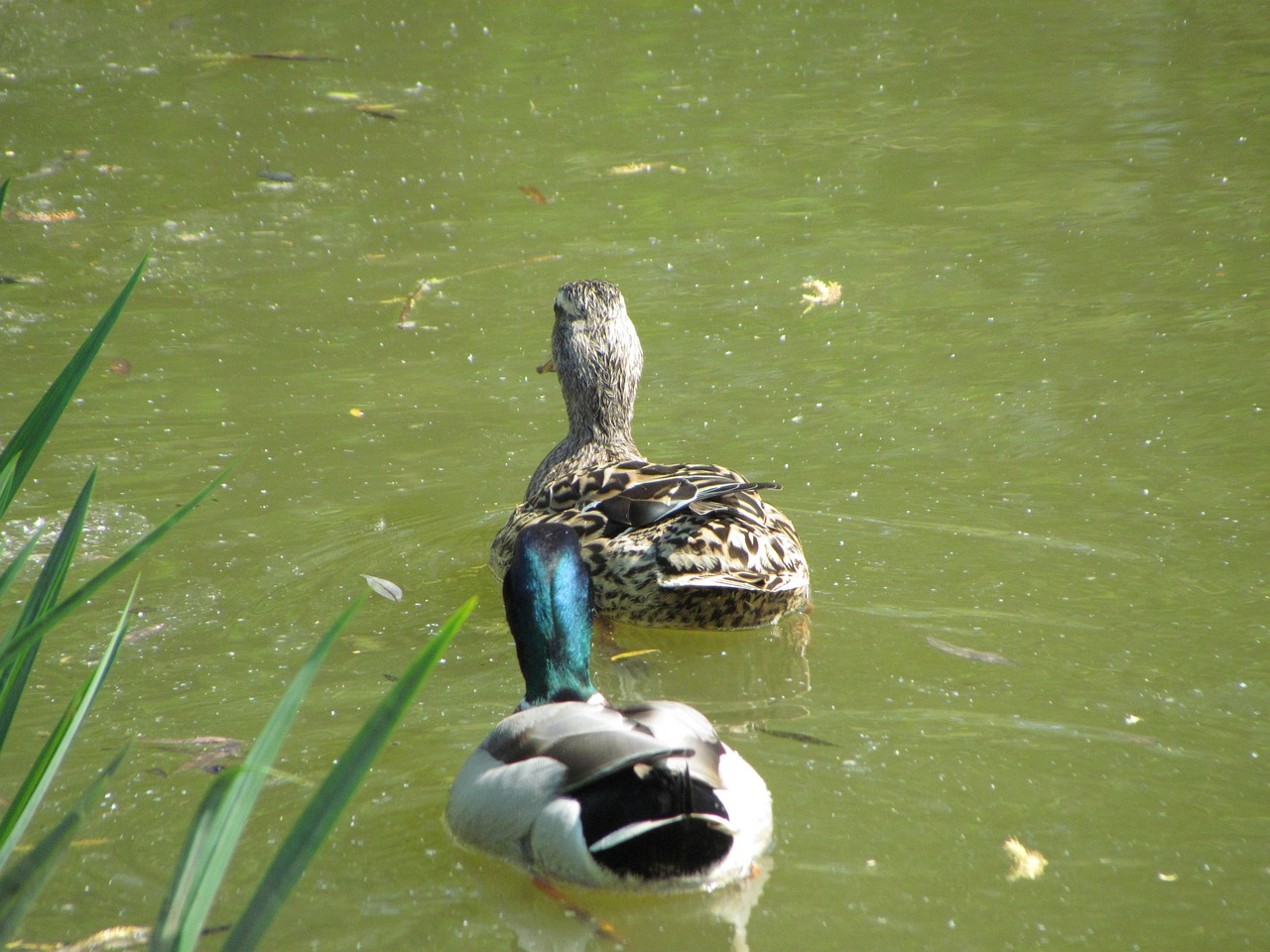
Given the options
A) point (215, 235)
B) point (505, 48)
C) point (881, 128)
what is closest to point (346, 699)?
point (215, 235)

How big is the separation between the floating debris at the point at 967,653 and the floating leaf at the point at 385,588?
6.18 ft

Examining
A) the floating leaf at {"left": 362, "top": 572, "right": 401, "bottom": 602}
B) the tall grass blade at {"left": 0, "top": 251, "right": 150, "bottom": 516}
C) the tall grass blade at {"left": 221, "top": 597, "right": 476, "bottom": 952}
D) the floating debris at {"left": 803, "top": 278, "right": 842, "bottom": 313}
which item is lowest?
the floating leaf at {"left": 362, "top": 572, "right": 401, "bottom": 602}

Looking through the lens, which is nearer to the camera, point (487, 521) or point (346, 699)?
point (346, 699)

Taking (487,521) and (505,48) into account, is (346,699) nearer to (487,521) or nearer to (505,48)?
(487,521)

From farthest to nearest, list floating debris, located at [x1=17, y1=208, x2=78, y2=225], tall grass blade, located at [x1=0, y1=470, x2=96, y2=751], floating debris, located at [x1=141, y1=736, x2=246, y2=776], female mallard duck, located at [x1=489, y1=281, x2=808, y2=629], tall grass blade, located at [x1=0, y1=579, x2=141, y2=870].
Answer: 1. floating debris, located at [x1=17, y1=208, x2=78, y2=225]
2. female mallard duck, located at [x1=489, y1=281, x2=808, y2=629]
3. floating debris, located at [x1=141, y1=736, x2=246, y2=776]
4. tall grass blade, located at [x1=0, y1=470, x2=96, y2=751]
5. tall grass blade, located at [x1=0, y1=579, x2=141, y2=870]

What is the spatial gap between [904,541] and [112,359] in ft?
13.8

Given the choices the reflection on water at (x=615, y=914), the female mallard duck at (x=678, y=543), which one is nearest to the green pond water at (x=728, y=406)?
the reflection on water at (x=615, y=914)

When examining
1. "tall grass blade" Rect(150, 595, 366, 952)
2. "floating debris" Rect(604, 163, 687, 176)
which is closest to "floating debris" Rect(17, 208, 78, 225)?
"floating debris" Rect(604, 163, 687, 176)

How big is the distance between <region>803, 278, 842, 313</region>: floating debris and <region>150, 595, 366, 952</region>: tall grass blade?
6.06 m

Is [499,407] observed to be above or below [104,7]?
below

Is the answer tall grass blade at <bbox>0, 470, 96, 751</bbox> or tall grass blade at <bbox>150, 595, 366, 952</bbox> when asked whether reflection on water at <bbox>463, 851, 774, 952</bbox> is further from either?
tall grass blade at <bbox>150, 595, 366, 952</bbox>

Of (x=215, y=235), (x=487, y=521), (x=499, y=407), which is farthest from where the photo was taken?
(x=215, y=235)

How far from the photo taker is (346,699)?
4.24 metres

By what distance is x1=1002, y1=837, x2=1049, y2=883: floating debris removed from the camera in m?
3.19
